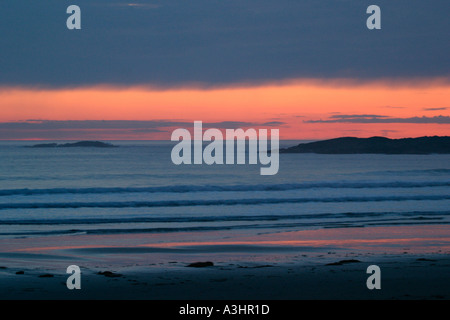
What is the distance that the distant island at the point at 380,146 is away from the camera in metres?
65.6

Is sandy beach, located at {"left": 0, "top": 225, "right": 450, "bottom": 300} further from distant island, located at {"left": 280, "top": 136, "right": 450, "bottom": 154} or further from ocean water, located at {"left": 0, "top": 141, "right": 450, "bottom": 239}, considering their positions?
distant island, located at {"left": 280, "top": 136, "right": 450, "bottom": 154}

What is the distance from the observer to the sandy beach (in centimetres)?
826

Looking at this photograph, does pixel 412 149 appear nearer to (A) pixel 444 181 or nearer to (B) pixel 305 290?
(A) pixel 444 181

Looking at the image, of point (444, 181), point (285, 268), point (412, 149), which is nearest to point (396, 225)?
point (285, 268)

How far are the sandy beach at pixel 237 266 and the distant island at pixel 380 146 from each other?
54.0 m

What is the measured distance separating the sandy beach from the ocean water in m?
2.41

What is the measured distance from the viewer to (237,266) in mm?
10383

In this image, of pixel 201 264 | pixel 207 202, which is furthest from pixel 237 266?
pixel 207 202

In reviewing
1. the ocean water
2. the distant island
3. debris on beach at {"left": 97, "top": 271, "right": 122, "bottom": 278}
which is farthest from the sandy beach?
the distant island

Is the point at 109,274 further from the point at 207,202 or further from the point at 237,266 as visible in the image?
the point at 207,202

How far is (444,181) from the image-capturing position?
1426 inches

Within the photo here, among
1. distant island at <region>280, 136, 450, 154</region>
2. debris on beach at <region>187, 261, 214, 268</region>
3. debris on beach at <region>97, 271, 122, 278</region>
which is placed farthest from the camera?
distant island at <region>280, 136, 450, 154</region>

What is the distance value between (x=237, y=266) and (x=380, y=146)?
201ft
